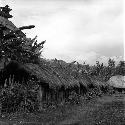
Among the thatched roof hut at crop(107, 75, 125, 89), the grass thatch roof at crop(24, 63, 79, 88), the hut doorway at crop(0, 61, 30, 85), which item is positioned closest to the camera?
the grass thatch roof at crop(24, 63, 79, 88)

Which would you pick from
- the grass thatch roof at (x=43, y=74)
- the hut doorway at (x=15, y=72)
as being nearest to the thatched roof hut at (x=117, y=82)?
the grass thatch roof at (x=43, y=74)

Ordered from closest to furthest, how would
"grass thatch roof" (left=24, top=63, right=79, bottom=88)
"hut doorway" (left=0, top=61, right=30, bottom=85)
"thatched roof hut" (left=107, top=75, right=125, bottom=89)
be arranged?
"grass thatch roof" (left=24, top=63, right=79, bottom=88) → "hut doorway" (left=0, top=61, right=30, bottom=85) → "thatched roof hut" (left=107, top=75, right=125, bottom=89)

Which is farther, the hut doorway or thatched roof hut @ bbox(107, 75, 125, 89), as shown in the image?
thatched roof hut @ bbox(107, 75, 125, 89)

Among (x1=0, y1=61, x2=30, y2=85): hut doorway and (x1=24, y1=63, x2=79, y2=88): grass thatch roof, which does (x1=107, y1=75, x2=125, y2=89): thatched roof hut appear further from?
(x1=0, y1=61, x2=30, y2=85): hut doorway

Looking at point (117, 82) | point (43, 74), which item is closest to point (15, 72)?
point (43, 74)

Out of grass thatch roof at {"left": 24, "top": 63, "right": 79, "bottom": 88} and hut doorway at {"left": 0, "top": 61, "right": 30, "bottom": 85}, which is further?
hut doorway at {"left": 0, "top": 61, "right": 30, "bottom": 85}

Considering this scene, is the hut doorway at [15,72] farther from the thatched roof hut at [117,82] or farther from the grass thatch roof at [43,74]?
the thatched roof hut at [117,82]

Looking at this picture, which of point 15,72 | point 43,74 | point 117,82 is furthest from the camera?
point 117,82

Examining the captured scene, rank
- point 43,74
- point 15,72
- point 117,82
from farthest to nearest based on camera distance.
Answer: point 117,82
point 43,74
point 15,72

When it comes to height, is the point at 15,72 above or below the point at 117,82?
below

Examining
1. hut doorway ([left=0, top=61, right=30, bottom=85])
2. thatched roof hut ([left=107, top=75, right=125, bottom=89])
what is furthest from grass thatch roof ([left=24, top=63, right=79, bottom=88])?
thatched roof hut ([left=107, top=75, right=125, bottom=89])

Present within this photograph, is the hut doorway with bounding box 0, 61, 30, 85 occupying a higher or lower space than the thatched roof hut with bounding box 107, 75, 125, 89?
lower

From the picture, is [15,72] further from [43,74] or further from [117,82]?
[117,82]

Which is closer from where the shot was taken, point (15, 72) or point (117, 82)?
point (15, 72)
